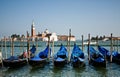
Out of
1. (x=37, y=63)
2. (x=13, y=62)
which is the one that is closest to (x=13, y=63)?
(x=13, y=62)

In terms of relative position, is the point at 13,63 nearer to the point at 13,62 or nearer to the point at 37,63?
the point at 13,62

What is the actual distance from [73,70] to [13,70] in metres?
4.79

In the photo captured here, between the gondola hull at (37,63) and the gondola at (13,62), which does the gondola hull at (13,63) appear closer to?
the gondola at (13,62)

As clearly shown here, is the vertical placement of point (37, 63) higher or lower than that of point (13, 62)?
lower

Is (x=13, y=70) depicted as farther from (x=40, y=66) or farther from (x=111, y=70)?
(x=111, y=70)

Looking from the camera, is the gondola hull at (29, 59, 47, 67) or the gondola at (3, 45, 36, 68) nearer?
the gondola at (3, 45, 36, 68)

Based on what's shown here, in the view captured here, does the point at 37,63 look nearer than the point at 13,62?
No

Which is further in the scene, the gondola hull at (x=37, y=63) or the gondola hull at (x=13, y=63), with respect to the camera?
the gondola hull at (x=37, y=63)

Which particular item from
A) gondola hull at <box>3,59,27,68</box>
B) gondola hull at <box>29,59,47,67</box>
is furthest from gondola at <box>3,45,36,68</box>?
gondola hull at <box>29,59,47,67</box>

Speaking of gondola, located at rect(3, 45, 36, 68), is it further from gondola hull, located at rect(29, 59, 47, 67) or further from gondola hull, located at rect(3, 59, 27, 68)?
gondola hull, located at rect(29, 59, 47, 67)

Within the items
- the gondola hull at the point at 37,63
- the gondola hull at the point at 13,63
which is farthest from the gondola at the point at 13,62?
the gondola hull at the point at 37,63

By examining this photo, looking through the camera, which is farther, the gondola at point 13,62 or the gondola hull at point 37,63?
the gondola hull at point 37,63

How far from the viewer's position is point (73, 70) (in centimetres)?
1792

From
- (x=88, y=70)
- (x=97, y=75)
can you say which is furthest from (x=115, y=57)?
(x=97, y=75)
